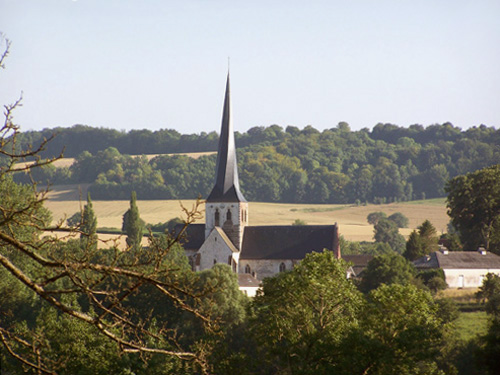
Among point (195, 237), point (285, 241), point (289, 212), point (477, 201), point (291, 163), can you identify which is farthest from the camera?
point (291, 163)

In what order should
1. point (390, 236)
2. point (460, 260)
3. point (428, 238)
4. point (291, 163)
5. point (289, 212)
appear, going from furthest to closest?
point (291, 163)
point (289, 212)
point (390, 236)
point (428, 238)
point (460, 260)

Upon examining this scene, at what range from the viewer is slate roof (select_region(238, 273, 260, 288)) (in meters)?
66.4

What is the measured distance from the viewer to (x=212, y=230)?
69562 millimetres

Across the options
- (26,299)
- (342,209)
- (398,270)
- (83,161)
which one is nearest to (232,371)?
(26,299)

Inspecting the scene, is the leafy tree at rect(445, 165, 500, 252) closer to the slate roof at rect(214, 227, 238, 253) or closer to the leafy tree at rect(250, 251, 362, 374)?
the slate roof at rect(214, 227, 238, 253)

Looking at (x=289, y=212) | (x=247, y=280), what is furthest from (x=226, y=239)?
(x=289, y=212)

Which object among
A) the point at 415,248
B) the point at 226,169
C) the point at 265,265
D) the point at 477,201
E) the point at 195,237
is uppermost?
the point at 226,169

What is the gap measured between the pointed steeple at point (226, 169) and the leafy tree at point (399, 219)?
174 ft

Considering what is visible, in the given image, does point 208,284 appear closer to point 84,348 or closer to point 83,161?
point 84,348

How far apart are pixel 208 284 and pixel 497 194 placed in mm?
65804

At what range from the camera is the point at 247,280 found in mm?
67688

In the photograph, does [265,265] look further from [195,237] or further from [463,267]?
[463,267]

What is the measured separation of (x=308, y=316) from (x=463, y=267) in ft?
145

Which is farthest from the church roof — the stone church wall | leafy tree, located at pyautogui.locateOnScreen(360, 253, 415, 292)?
leafy tree, located at pyautogui.locateOnScreen(360, 253, 415, 292)
